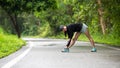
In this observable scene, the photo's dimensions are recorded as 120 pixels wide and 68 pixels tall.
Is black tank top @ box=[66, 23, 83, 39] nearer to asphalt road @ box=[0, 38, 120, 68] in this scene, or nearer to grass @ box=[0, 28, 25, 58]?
asphalt road @ box=[0, 38, 120, 68]

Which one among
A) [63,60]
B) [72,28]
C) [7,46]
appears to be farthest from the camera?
[7,46]

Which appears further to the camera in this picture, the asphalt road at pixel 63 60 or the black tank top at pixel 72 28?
the black tank top at pixel 72 28

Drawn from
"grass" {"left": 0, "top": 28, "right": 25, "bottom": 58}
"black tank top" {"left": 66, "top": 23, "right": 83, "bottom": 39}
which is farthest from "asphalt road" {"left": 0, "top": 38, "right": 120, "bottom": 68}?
"black tank top" {"left": 66, "top": 23, "right": 83, "bottom": 39}

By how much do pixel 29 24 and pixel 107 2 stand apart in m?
60.4

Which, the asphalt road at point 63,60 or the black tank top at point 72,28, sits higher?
the black tank top at point 72,28

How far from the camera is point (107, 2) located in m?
26.7

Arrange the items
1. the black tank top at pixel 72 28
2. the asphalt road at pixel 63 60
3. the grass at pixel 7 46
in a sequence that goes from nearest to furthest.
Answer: the asphalt road at pixel 63 60, the grass at pixel 7 46, the black tank top at pixel 72 28

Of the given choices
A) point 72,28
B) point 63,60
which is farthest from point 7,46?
point 63,60

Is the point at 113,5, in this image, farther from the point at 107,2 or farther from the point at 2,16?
the point at 2,16

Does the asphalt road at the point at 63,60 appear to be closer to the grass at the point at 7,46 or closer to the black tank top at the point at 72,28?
the grass at the point at 7,46

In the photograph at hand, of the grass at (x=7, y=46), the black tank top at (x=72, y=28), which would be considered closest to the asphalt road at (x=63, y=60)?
the grass at (x=7, y=46)

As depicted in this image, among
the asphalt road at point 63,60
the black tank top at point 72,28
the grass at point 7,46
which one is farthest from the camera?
the black tank top at point 72,28

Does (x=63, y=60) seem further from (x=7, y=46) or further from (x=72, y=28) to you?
(x=7, y=46)

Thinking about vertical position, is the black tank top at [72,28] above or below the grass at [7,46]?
above
